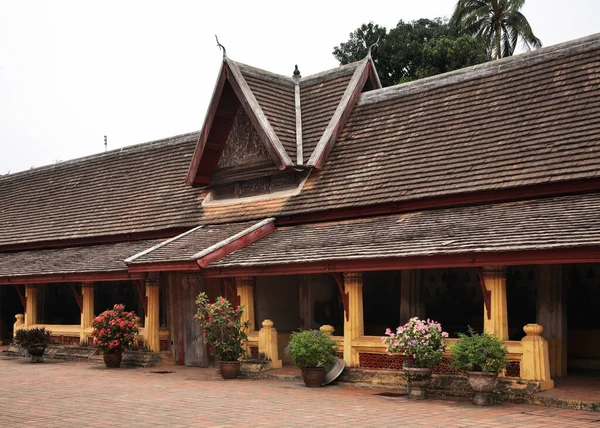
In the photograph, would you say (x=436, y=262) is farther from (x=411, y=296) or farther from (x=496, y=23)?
(x=496, y=23)

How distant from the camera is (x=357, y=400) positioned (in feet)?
39.4

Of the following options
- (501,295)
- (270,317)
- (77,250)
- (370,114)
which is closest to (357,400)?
(501,295)

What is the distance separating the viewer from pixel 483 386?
11.5m

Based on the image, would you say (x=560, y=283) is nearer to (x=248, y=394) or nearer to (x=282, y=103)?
(x=248, y=394)

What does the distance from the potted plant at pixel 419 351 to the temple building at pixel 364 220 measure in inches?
35.2

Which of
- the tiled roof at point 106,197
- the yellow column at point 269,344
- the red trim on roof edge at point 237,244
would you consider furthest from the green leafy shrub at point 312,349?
the tiled roof at point 106,197

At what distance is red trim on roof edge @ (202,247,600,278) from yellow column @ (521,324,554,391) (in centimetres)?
111

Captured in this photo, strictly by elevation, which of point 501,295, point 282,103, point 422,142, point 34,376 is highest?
point 282,103

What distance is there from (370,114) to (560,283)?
743 centimetres

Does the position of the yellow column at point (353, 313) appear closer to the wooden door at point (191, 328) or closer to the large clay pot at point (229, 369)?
the large clay pot at point (229, 369)

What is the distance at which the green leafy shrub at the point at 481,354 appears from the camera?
11.5m

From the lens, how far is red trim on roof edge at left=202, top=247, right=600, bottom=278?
1103 cm

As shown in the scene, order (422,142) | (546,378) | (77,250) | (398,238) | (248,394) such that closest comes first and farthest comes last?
(546,378) < (248,394) < (398,238) < (422,142) < (77,250)

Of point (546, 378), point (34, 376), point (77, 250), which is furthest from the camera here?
point (77, 250)
